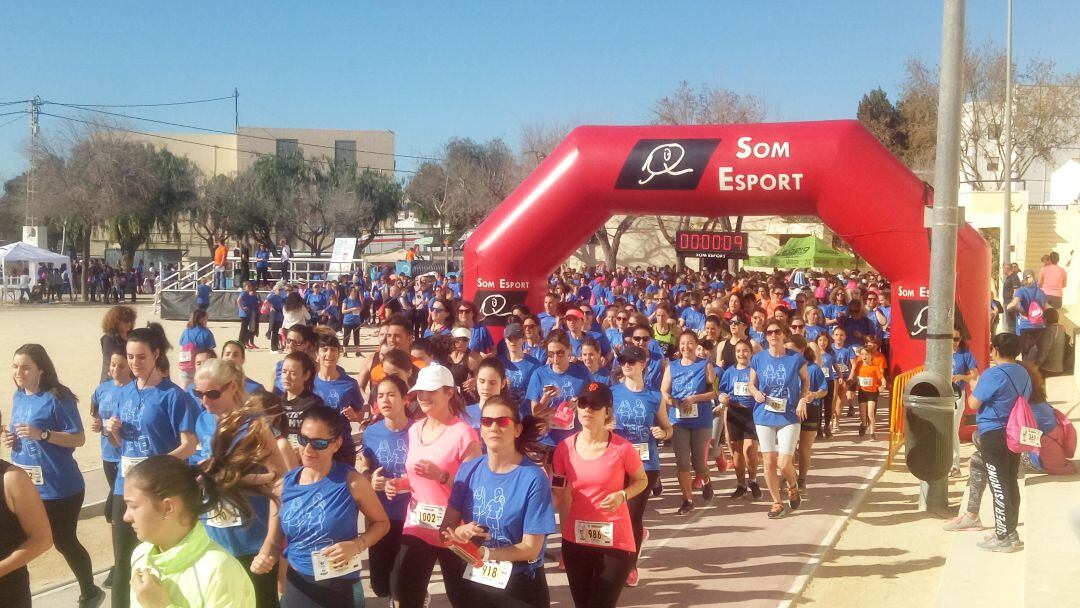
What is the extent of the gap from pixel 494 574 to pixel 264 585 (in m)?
1.08

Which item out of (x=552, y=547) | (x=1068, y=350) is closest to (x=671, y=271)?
(x=1068, y=350)

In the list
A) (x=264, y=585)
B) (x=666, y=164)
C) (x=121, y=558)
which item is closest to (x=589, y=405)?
(x=264, y=585)

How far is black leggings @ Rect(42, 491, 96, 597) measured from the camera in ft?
17.0

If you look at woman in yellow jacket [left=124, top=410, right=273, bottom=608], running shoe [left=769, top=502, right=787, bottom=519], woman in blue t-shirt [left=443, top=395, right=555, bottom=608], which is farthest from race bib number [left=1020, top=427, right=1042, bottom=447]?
woman in yellow jacket [left=124, top=410, right=273, bottom=608]

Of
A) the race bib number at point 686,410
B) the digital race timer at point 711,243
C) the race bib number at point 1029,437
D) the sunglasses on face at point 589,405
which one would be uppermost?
the digital race timer at point 711,243

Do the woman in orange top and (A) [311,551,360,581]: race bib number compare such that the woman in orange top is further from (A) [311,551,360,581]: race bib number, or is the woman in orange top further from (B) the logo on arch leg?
(A) [311,551,360,581]: race bib number

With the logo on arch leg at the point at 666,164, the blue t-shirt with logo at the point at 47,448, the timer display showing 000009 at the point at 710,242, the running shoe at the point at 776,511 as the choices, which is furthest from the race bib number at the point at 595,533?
the timer display showing 000009 at the point at 710,242

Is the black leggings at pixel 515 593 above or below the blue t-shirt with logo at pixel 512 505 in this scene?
below

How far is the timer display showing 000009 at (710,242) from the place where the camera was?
1795 centimetres

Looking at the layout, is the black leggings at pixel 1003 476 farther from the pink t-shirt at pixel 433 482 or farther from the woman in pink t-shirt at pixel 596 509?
the pink t-shirt at pixel 433 482

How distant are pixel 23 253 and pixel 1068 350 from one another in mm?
34385

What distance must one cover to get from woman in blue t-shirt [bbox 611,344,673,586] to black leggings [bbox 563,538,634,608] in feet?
5.27

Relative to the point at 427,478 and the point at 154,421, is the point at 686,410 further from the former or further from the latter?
the point at 154,421

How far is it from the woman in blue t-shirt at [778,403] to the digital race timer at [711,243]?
10133mm
